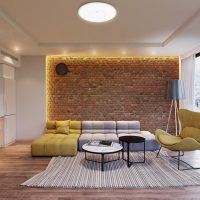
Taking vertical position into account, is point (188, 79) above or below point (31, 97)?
above

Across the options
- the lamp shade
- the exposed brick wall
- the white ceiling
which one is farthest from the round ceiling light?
the lamp shade

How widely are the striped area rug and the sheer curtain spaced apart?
2220 mm

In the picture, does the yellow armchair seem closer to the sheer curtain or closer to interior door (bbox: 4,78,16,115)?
the sheer curtain

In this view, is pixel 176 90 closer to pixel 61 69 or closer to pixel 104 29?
pixel 104 29

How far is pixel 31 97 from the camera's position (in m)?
6.74

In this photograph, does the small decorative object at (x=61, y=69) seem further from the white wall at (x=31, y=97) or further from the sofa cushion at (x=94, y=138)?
the sofa cushion at (x=94, y=138)

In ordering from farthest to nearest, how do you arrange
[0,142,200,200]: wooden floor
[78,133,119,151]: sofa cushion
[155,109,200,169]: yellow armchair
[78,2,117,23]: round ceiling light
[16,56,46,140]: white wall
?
[16,56,46,140]: white wall < [78,133,119,151]: sofa cushion < [155,109,200,169]: yellow armchair < [78,2,117,23]: round ceiling light < [0,142,200,200]: wooden floor

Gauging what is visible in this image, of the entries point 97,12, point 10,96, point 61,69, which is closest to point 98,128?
point 61,69

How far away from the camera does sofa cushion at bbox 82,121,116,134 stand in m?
6.26

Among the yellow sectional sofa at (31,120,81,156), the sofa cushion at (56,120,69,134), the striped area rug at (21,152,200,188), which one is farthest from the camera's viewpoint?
the sofa cushion at (56,120,69,134)

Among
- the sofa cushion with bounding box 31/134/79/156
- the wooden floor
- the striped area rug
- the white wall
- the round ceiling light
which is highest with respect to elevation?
the round ceiling light

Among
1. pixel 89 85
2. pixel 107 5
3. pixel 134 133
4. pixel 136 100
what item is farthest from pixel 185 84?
pixel 107 5

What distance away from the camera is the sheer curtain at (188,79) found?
20.5 ft

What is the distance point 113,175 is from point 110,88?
3.45 m
